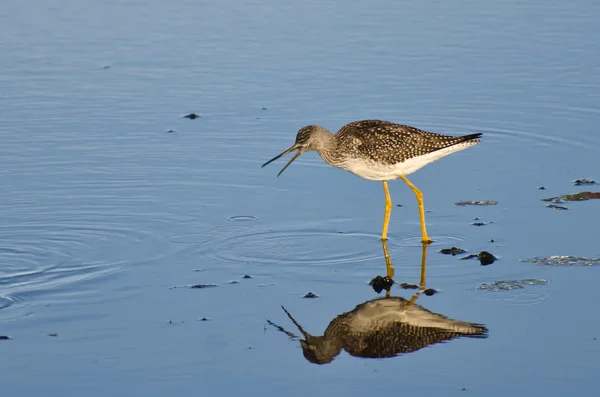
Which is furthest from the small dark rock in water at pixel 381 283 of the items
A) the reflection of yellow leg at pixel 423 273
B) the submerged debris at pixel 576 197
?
the submerged debris at pixel 576 197

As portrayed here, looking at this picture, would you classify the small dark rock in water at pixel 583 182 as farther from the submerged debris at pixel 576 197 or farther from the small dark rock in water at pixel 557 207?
the small dark rock in water at pixel 557 207

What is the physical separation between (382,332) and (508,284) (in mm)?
1375

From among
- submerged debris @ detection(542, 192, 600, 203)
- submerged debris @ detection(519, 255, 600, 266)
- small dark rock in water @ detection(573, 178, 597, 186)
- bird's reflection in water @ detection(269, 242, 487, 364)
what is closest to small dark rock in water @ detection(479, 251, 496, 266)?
submerged debris @ detection(519, 255, 600, 266)

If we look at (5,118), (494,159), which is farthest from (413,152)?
(5,118)

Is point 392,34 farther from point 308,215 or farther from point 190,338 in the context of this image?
point 190,338

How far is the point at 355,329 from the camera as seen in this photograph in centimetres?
826

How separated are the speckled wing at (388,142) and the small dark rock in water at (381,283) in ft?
5.64

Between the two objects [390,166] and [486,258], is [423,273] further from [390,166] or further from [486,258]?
[390,166]

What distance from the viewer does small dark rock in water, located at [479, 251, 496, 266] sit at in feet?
31.1

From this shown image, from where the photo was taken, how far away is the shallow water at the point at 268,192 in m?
7.69

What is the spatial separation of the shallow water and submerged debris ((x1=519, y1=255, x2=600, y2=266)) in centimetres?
11

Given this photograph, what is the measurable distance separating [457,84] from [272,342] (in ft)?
24.6

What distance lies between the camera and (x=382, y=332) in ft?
26.8

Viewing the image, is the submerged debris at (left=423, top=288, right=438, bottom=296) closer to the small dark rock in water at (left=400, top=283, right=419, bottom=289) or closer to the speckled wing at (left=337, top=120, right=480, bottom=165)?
the small dark rock in water at (left=400, top=283, right=419, bottom=289)
